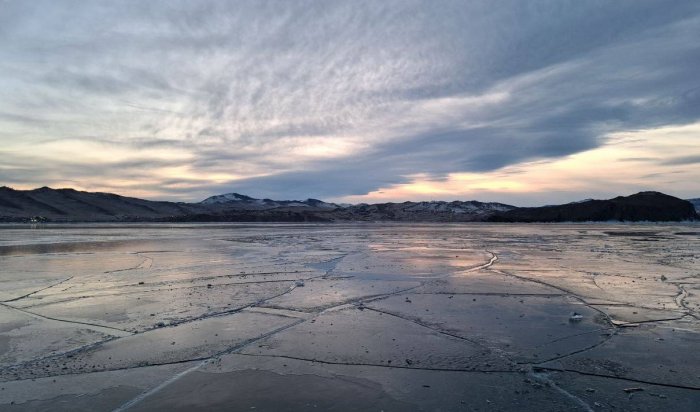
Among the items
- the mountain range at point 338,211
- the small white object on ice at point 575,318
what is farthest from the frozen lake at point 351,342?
the mountain range at point 338,211

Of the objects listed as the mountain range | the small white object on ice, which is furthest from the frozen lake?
the mountain range

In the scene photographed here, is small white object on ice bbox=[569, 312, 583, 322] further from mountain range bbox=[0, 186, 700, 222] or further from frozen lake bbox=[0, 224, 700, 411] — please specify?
mountain range bbox=[0, 186, 700, 222]

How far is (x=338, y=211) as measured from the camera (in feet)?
422

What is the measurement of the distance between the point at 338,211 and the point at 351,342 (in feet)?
402

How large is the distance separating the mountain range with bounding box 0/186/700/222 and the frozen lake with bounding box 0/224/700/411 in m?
88.6

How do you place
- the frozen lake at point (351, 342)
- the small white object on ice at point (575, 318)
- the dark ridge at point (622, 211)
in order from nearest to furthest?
the frozen lake at point (351, 342), the small white object on ice at point (575, 318), the dark ridge at point (622, 211)

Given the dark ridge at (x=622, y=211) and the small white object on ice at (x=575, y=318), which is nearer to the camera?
the small white object on ice at (x=575, y=318)

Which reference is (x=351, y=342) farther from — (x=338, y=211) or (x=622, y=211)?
(x=338, y=211)

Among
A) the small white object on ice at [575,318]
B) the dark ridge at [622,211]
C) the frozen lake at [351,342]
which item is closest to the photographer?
the frozen lake at [351,342]

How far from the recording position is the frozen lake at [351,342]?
13.9 ft

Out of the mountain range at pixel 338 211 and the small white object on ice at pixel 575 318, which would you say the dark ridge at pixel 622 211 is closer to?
the mountain range at pixel 338 211

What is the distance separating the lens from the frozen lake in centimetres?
425

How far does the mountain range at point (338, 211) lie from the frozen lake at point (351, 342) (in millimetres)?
88551

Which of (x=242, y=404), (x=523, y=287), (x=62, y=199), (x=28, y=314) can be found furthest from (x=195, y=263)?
(x=62, y=199)
